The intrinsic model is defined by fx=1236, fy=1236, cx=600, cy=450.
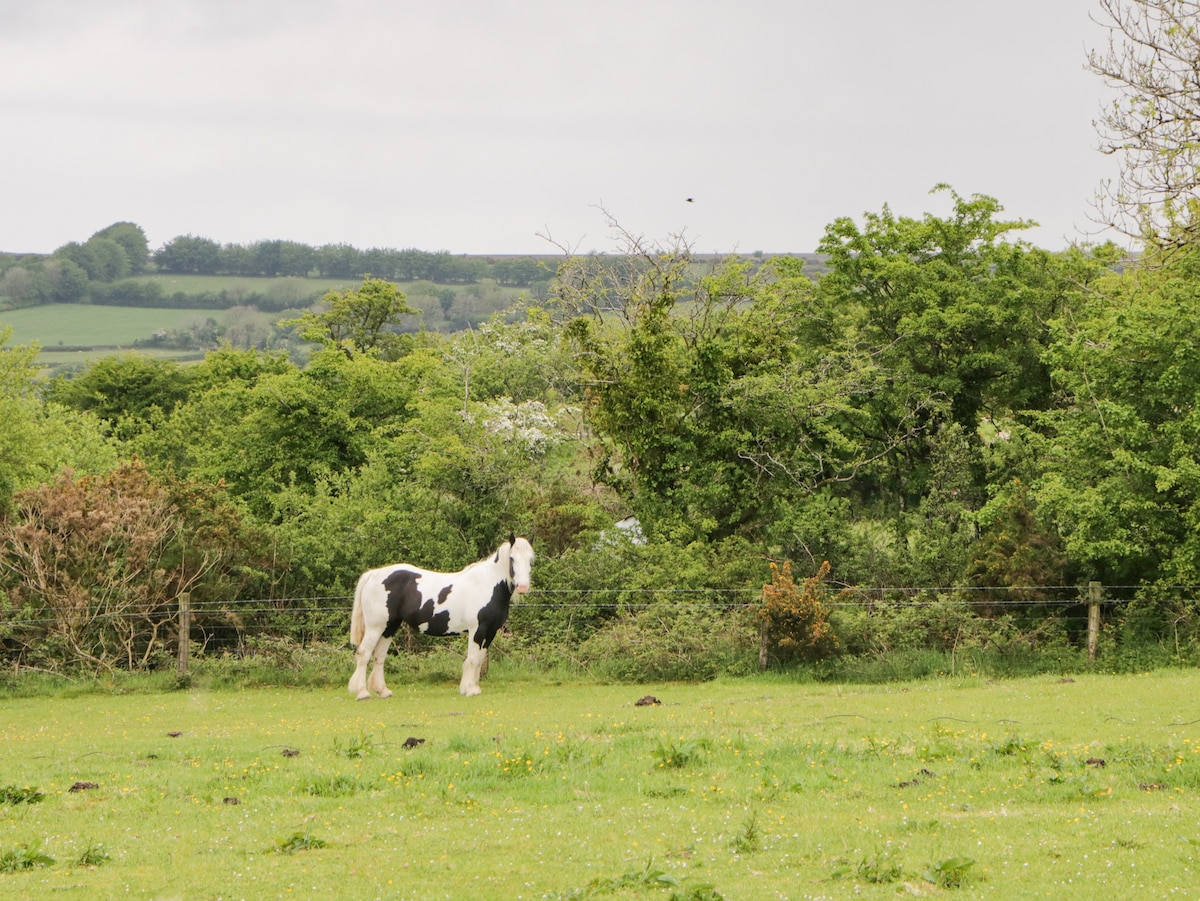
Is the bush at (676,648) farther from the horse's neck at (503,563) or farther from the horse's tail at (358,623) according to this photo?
the horse's tail at (358,623)

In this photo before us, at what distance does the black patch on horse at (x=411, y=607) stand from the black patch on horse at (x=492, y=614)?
63 cm

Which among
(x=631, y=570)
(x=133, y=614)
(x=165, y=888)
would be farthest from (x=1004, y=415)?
(x=165, y=888)

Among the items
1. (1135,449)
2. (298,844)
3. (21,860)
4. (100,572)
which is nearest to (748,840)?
(298,844)

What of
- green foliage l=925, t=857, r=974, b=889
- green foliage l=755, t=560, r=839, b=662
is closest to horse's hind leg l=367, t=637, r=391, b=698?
green foliage l=755, t=560, r=839, b=662

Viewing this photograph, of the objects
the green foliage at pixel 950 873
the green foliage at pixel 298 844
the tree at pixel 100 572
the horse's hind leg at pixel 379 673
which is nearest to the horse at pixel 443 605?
the horse's hind leg at pixel 379 673

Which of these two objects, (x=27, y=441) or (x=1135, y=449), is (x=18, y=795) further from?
(x=27, y=441)

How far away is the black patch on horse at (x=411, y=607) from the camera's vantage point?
854 inches

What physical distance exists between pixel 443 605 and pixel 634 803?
10414 millimetres

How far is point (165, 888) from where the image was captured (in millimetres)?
9195

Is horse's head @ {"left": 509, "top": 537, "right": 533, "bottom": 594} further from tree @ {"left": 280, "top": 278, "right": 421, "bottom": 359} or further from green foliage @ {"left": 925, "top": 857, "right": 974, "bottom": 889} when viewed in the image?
tree @ {"left": 280, "top": 278, "right": 421, "bottom": 359}

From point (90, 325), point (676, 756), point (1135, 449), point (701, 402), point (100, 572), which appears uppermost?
point (90, 325)

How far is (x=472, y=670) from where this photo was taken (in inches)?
841

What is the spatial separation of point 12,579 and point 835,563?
18.4 m

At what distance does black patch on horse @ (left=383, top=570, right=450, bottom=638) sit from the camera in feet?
71.2
